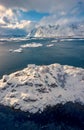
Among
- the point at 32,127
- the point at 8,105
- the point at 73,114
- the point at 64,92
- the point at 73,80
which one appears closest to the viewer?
the point at 32,127

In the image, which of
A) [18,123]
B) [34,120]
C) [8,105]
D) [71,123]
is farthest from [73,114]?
[8,105]

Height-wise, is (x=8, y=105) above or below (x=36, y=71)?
below

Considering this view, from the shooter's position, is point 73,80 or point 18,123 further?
point 73,80

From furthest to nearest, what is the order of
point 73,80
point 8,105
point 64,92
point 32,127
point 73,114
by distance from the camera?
point 73,80 → point 64,92 → point 8,105 → point 73,114 → point 32,127

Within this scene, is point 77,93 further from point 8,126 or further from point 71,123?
point 8,126

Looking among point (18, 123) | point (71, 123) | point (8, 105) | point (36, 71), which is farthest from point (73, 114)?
point (36, 71)

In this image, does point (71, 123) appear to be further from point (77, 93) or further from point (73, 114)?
point (77, 93)

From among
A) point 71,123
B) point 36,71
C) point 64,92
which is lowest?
point 71,123
